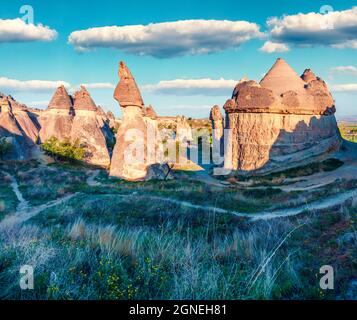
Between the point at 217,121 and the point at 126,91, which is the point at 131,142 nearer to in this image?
the point at 126,91

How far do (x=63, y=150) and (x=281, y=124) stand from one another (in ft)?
53.4

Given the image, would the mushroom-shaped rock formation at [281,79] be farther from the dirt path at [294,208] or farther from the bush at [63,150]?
the bush at [63,150]

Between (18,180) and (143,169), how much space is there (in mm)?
7777

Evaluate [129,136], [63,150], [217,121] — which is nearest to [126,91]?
[129,136]

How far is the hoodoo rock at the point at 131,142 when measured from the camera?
2175 centimetres

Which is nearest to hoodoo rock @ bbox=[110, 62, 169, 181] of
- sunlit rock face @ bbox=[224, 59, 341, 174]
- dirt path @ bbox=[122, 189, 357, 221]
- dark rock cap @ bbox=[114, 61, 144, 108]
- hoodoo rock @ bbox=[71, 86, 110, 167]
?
dark rock cap @ bbox=[114, 61, 144, 108]

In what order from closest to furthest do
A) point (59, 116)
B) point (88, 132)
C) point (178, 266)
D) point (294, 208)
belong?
point (178, 266), point (294, 208), point (88, 132), point (59, 116)

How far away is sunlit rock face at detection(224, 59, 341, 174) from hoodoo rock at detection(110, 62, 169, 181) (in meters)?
6.10

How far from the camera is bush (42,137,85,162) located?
26141 millimetres

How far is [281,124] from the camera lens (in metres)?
21.5

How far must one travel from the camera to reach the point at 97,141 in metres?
29.1
